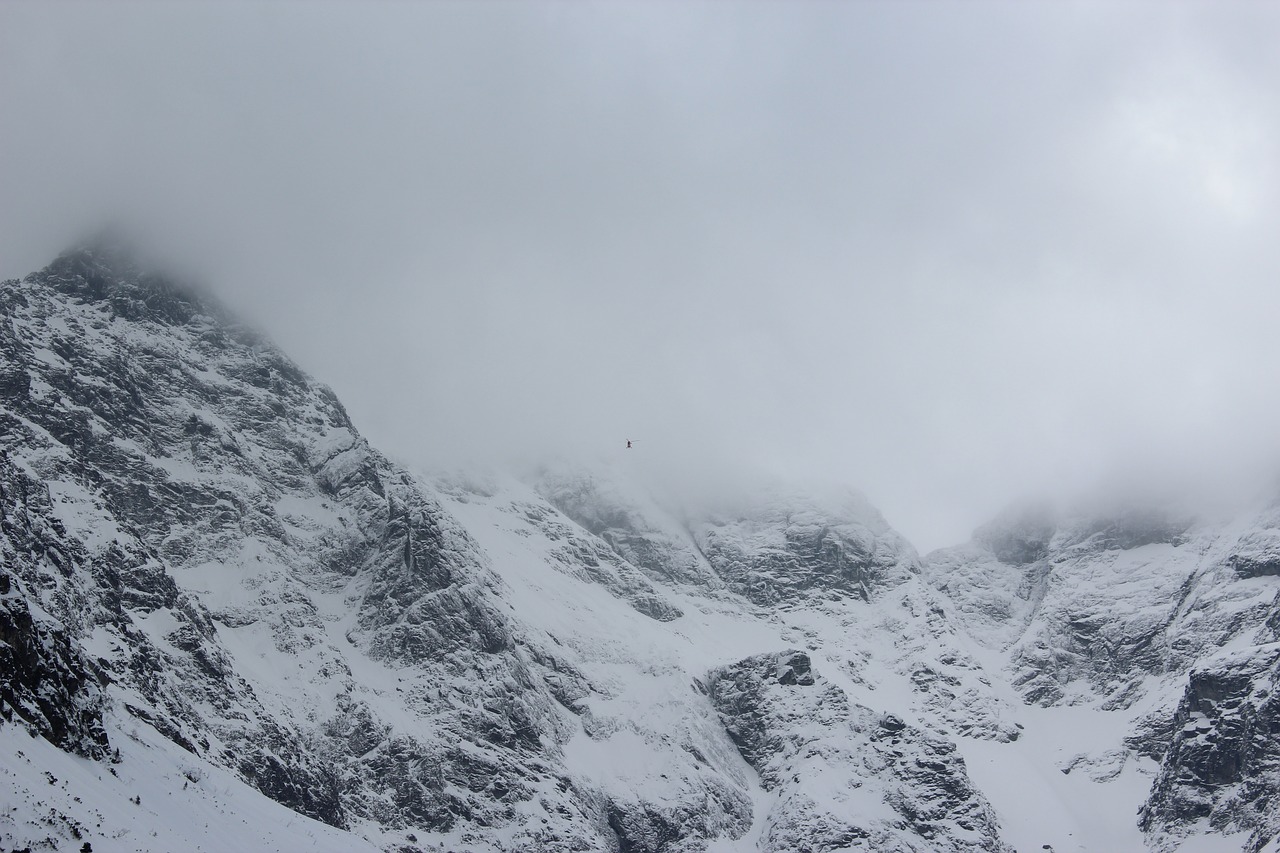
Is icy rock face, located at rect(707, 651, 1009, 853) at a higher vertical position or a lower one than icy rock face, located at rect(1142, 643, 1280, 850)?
lower

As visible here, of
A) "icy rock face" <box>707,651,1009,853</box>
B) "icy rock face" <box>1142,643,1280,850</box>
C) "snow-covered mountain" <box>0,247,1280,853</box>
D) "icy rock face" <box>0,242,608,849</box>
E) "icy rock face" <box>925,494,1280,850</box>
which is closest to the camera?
"icy rock face" <box>0,242,608,849</box>

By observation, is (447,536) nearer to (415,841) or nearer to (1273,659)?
(415,841)

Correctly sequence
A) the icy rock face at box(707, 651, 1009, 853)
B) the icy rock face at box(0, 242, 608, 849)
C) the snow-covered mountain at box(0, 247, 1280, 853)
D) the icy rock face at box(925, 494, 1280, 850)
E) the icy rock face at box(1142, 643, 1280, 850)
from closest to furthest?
1. the icy rock face at box(0, 242, 608, 849)
2. the snow-covered mountain at box(0, 247, 1280, 853)
3. the icy rock face at box(1142, 643, 1280, 850)
4. the icy rock face at box(925, 494, 1280, 850)
5. the icy rock face at box(707, 651, 1009, 853)

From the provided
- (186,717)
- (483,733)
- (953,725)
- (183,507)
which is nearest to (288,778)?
(186,717)

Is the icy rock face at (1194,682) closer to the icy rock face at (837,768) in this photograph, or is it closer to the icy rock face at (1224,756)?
the icy rock face at (1224,756)

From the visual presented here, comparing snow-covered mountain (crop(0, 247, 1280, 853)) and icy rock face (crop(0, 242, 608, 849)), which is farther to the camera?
snow-covered mountain (crop(0, 247, 1280, 853))

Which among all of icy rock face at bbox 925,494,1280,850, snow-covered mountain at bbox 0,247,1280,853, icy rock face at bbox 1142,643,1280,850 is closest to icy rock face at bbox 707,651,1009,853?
snow-covered mountain at bbox 0,247,1280,853

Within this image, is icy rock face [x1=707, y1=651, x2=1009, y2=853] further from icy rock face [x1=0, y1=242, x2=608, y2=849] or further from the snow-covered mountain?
icy rock face [x1=0, y1=242, x2=608, y2=849]
